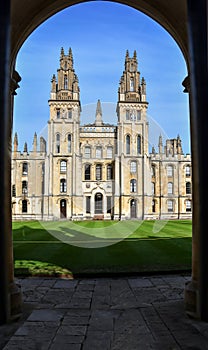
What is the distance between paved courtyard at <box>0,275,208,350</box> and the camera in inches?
128

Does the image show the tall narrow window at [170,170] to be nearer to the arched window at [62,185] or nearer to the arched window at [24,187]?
the arched window at [62,185]

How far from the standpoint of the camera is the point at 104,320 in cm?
402

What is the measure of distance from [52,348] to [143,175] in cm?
4053

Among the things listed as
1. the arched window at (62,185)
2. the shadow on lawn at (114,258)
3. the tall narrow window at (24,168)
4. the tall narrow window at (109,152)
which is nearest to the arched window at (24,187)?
the tall narrow window at (24,168)

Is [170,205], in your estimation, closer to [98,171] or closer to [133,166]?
[133,166]

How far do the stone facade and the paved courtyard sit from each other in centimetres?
3559

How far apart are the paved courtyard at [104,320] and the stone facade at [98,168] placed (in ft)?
117

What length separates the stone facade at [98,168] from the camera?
1678 inches

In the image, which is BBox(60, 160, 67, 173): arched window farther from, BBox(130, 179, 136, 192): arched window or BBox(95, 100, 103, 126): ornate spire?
BBox(95, 100, 103, 126): ornate spire

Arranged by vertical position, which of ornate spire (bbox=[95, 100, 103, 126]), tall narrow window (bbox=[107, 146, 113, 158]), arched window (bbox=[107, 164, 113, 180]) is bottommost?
arched window (bbox=[107, 164, 113, 180])

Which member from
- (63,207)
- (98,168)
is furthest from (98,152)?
(63,207)

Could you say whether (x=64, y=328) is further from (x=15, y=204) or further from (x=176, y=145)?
(x=176, y=145)

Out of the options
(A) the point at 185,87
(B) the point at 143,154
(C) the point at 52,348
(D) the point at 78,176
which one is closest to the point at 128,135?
(B) the point at 143,154

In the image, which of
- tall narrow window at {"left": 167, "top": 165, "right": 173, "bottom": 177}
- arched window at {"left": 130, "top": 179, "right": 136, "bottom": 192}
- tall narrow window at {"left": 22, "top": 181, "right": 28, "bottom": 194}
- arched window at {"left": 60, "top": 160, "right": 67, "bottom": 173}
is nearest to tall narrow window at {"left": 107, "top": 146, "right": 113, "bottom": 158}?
arched window at {"left": 130, "top": 179, "right": 136, "bottom": 192}
